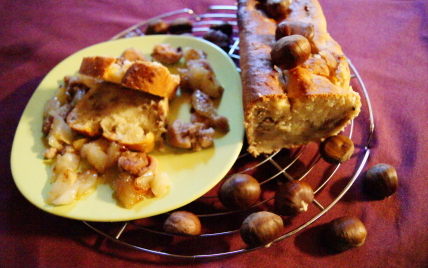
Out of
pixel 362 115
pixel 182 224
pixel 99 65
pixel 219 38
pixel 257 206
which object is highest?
pixel 99 65

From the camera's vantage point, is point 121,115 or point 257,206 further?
point 121,115

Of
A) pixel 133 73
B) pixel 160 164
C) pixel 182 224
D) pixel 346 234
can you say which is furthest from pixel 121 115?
pixel 346 234

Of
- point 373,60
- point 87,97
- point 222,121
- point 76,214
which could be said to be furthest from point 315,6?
point 76,214

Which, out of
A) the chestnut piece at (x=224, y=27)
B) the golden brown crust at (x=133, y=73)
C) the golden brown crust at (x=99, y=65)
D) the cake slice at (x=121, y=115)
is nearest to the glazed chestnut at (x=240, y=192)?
the cake slice at (x=121, y=115)

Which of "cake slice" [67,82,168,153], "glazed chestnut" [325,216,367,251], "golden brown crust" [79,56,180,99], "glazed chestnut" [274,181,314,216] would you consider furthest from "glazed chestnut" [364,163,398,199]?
"golden brown crust" [79,56,180,99]

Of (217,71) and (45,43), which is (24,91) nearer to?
(45,43)

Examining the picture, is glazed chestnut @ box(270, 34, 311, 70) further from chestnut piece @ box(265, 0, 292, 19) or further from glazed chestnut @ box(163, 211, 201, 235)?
glazed chestnut @ box(163, 211, 201, 235)

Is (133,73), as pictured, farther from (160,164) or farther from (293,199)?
(293,199)

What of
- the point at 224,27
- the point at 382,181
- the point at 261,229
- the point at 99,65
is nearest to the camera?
the point at 261,229
